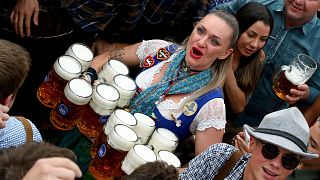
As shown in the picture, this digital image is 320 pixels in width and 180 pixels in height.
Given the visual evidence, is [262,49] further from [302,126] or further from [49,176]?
[49,176]

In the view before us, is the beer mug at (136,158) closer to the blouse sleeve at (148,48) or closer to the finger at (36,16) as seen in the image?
the blouse sleeve at (148,48)

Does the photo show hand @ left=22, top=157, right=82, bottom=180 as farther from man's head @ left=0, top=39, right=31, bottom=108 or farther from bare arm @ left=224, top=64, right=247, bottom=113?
bare arm @ left=224, top=64, right=247, bottom=113

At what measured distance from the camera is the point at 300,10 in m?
3.13

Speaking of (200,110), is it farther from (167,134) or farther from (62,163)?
(62,163)

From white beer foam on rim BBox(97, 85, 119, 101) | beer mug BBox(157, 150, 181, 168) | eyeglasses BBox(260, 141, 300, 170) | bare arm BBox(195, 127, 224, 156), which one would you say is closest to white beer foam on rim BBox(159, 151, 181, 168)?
beer mug BBox(157, 150, 181, 168)

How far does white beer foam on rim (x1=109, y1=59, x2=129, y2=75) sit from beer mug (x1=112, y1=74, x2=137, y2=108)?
0.22ft

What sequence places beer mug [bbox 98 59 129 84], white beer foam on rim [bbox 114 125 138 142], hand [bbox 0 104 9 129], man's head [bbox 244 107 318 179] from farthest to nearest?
beer mug [bbox 98 59 129 84] → white beer foam on rim [bbox 114 125 138 142] → man's head [bbox 244 107 318 179] → hand [bbox 0 104 9 129]

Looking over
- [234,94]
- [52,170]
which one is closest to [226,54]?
[234,94]

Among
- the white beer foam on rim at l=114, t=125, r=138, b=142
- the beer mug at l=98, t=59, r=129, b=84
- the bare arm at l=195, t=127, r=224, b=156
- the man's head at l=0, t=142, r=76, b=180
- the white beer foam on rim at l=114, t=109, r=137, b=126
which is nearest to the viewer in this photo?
the man's head at l=0, t=142, r=76, b=180

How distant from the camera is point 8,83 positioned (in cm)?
189

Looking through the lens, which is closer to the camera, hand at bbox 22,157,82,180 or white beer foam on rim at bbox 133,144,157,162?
hand at bbox 22,157,82,180

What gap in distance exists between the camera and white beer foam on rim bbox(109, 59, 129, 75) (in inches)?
106

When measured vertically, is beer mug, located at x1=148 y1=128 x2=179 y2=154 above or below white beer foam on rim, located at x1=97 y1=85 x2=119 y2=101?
below

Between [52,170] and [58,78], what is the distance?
50.5 inches
